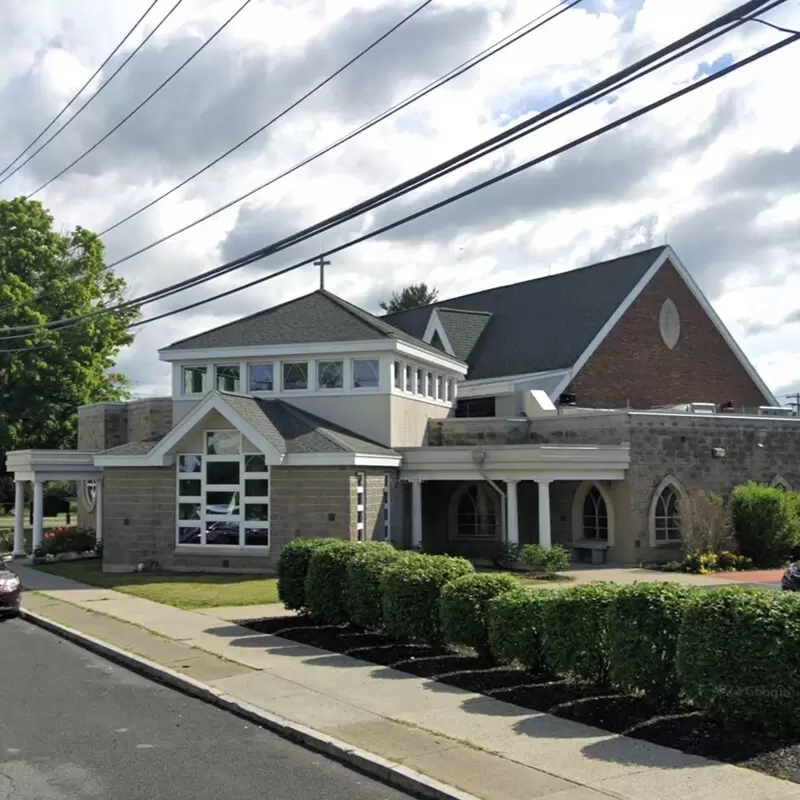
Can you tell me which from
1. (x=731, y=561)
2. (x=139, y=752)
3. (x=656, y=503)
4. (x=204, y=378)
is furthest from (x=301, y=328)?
(x=139, y=752)

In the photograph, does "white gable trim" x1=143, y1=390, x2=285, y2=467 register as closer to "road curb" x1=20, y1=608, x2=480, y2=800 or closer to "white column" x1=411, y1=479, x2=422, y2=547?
"white column" x1=411, y1=479, x2=422, y2=547

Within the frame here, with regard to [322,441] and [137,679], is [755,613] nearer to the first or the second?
[137,679]

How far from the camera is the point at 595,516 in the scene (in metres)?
26.5

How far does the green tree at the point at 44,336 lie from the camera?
4003 cm

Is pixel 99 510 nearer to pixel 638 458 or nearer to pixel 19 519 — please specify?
pixel 19 519

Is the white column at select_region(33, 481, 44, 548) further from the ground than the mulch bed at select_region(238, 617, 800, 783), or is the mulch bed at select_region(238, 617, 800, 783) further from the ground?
the white column at select_region(33, 481, 44, 548)

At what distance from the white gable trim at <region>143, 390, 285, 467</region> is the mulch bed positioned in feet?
28.1

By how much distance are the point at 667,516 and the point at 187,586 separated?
12791 millimetres

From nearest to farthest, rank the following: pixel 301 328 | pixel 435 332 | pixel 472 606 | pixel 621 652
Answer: pixel 621 652 < pixel 472 606 < pixel 301 328 < pixel 435 332

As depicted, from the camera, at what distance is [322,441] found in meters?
23.0

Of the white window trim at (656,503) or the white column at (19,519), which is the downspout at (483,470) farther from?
the white column at (19,519)

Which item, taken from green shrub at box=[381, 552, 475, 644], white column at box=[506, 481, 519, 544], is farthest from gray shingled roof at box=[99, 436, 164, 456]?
green shrub at box=[381, 552, 475, 644]

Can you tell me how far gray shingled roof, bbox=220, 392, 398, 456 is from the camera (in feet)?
74.1

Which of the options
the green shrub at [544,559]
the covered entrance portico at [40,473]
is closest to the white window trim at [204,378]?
the covered entrance portico at [40,473]
